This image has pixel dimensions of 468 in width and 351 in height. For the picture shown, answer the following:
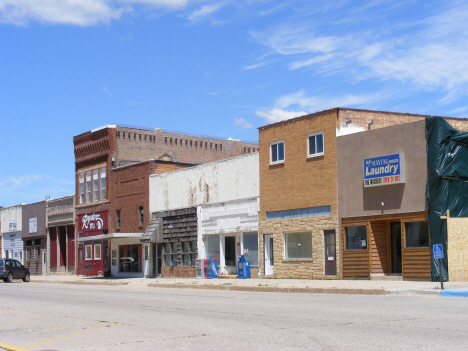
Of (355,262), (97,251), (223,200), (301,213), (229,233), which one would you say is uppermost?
(223,200)

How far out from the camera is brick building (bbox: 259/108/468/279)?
92.6ft

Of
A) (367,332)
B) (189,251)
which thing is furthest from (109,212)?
(367,332)

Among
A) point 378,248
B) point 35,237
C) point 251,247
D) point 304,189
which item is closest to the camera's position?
point 378,248

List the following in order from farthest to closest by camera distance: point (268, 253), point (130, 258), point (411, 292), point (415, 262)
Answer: point (130, 258) < point (268, 253) < point (415, 262) < point (411, 292)

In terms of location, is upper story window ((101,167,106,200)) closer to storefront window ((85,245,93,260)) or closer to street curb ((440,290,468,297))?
storefront window ((85,245,93,260))

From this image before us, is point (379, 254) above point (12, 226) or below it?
below

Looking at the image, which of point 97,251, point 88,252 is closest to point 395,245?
point 97,251

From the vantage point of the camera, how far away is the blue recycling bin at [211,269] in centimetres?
3434

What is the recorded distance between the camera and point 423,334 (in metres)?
10.0

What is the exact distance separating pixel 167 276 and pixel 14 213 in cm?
2837

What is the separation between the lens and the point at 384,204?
2552 cm

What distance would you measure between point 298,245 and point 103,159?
857 inches

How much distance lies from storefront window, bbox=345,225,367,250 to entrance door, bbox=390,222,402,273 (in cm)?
118

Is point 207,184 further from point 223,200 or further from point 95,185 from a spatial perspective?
point 95,185
